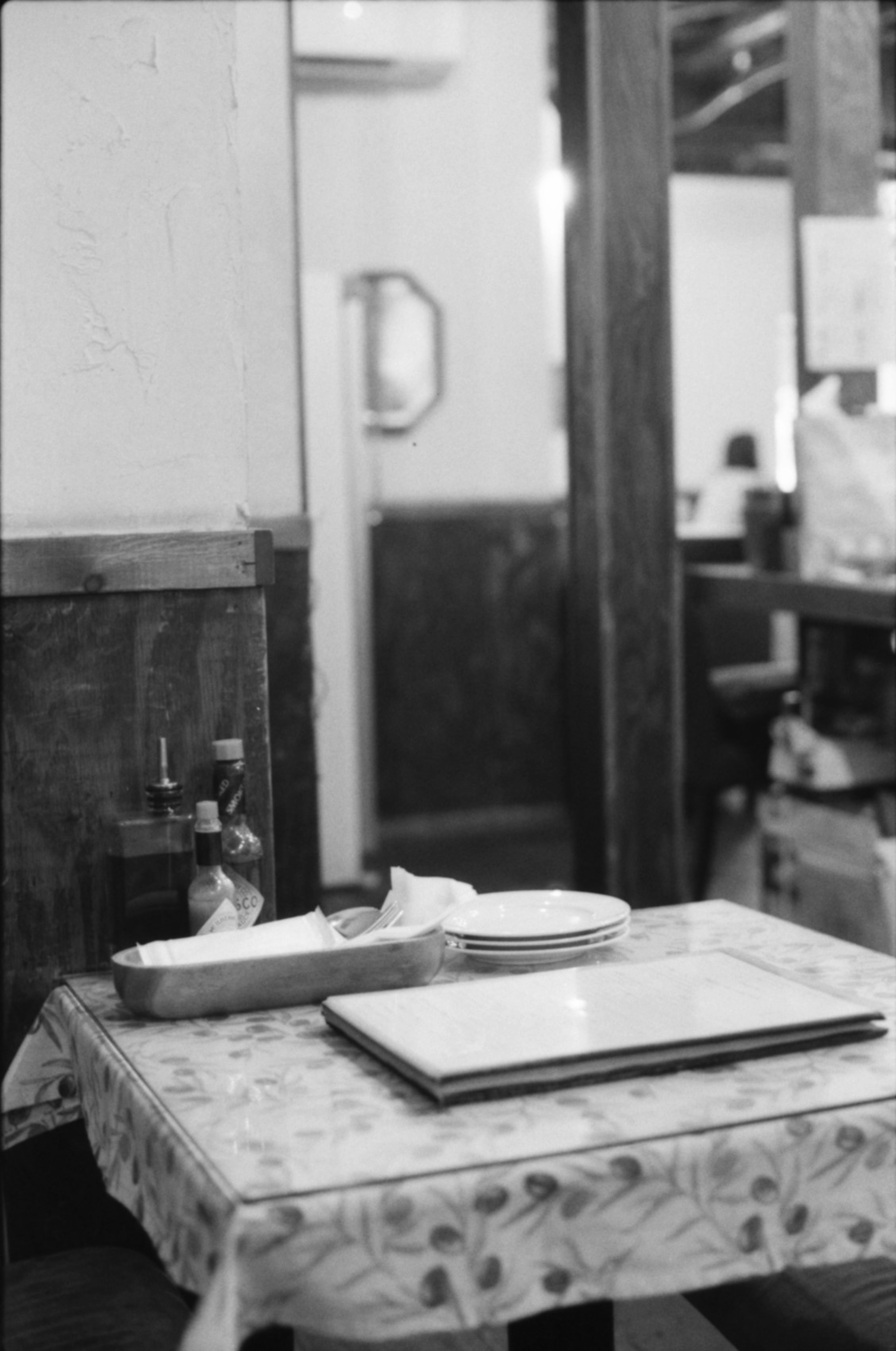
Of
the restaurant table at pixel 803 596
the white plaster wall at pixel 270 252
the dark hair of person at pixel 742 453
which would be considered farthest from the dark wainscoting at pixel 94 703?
the dark hair of person at pixel 742 453

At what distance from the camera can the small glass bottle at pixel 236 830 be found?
65.9 inches

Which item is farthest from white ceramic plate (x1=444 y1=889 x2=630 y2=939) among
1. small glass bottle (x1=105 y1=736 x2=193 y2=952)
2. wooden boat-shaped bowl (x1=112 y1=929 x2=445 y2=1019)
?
small glass bottle (x1=105 y1=736 x2=193 y2=952)

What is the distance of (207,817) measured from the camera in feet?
5.35

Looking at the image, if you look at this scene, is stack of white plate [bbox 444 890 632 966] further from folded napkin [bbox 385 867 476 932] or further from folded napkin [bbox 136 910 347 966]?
folded napkin [bbox 136 910 347 966]

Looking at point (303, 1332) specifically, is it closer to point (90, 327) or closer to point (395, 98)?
point (90, 327)

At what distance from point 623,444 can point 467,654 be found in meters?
2.84

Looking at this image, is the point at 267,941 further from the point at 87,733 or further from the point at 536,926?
the point at 87,733

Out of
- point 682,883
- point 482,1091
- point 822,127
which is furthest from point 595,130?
point 482,1091

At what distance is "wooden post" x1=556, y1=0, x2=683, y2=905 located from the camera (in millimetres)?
3445

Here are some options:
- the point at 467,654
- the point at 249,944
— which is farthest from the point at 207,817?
the point at 467,654

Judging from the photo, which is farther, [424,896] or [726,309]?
[726,309]

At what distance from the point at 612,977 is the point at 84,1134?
2.51 ft

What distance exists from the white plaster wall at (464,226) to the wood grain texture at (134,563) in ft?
13.7

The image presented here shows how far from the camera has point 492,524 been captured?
626 cm
